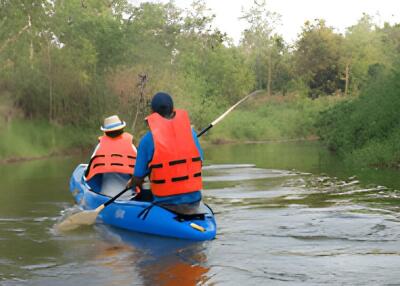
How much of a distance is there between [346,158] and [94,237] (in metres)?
11.3

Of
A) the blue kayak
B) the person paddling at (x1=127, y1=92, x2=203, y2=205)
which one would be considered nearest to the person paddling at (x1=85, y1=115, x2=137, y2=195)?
the blue kayak

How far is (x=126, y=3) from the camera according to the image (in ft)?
159

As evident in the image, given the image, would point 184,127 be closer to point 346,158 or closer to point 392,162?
point 392,162

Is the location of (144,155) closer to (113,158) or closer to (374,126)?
(113,158)

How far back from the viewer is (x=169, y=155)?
6.91 m

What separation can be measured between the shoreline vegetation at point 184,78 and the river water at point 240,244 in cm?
590

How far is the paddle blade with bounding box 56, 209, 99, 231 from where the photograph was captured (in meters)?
7.96

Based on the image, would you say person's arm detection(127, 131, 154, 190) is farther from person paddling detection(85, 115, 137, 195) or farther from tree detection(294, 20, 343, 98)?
tree detection(294, 20, 343, 98)

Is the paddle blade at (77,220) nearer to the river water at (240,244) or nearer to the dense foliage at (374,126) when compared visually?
the river water at (240,244)

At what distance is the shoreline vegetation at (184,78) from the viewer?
2094cm

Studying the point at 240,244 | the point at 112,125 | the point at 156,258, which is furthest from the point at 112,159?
Result: the point at 156,258

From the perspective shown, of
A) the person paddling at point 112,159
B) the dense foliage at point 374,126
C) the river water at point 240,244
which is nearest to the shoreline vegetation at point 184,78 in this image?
the dense foliage at point 374,126

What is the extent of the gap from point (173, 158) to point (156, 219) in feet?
2.59

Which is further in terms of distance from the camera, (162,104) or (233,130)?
(233,130)
